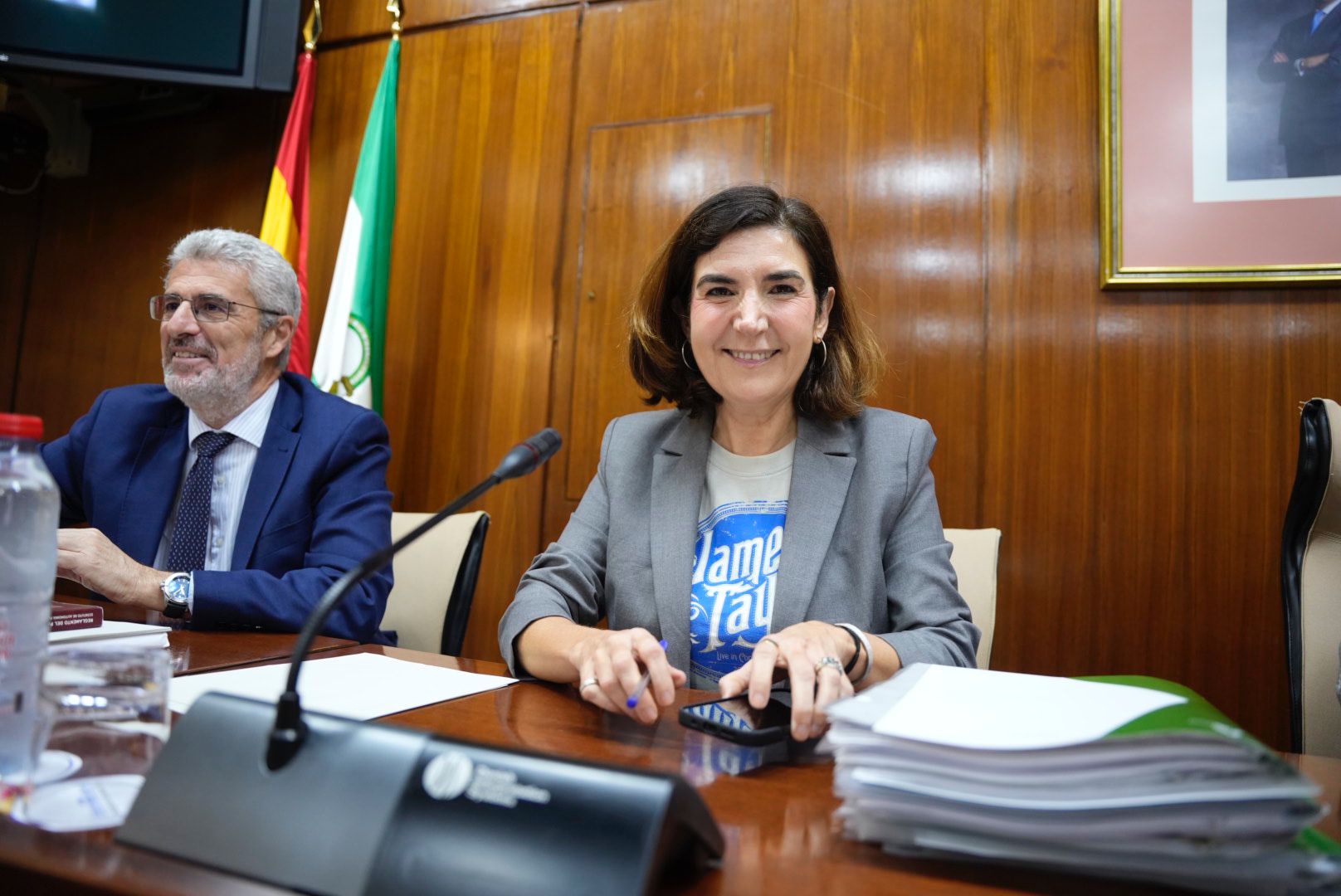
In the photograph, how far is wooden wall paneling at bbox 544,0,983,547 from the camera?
2469mm

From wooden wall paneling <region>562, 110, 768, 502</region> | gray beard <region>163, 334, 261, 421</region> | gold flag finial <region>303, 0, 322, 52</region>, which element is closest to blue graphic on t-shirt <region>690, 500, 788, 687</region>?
gray beard <region>163, 334, 261, 421</region>

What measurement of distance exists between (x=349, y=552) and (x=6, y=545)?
0.94 m

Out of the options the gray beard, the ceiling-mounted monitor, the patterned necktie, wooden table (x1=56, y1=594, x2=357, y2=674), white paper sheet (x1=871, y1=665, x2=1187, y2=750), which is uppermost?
the ceiling-mounted monitor

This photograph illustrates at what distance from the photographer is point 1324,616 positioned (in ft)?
4.41

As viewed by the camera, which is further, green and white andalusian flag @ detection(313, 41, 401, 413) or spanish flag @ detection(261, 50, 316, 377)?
spanish flag @ detection(261, 50, 316, 377)

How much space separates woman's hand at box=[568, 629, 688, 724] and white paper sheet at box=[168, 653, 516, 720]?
0.18 m

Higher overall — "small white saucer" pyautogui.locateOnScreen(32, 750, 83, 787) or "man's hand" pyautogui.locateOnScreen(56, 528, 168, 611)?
"man's hand" pyautogui.locateOnScreen(56, 528, 168, 611)

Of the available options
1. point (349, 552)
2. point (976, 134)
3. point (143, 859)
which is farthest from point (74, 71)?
point (143, 859)

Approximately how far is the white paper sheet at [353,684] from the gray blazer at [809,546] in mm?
166

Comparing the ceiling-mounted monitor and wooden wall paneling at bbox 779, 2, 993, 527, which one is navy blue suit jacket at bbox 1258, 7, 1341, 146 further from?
the ceiling-mounted monitor

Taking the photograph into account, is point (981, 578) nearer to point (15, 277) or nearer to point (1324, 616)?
point (1324, 616)

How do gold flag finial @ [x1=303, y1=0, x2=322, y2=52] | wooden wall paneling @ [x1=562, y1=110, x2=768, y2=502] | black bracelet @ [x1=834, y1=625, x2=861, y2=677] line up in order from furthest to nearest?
gold flag finial @ [x1=303, y1=0, x2=322, y2=52]
wooden wall paneling @ [x1=562, y1=110, x2=768, y2=502]
black bracelet @ [x1=834, y1=625, x2=861, y2=677]

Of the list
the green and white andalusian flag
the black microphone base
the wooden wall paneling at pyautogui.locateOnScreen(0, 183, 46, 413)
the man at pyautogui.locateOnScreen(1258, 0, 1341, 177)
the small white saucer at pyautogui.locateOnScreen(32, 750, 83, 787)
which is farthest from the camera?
the wooden wall paneling at pyautogui.locateOnScreen(0, 183, 46, 413)

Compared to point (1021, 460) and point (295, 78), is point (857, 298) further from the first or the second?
point (295, 78)
